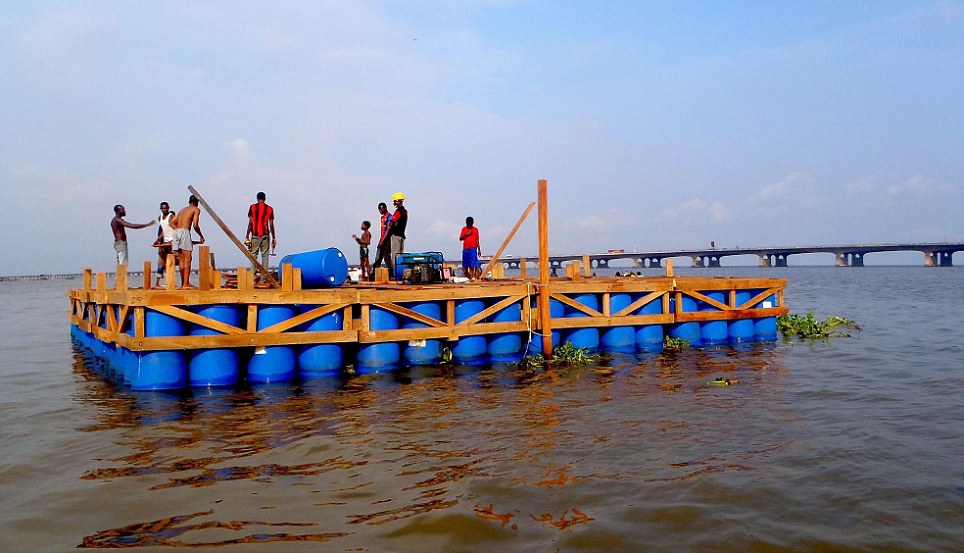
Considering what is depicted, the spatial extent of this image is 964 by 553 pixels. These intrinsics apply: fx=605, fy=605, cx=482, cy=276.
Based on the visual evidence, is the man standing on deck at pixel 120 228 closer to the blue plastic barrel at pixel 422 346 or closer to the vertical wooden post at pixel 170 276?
the vertical wooden post at pixel 170 276

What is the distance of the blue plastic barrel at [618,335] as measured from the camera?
1493 cm

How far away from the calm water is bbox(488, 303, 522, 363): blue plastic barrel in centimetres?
157

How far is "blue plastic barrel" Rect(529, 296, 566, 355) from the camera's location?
13961mm

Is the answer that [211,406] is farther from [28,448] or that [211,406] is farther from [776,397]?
[776,397]

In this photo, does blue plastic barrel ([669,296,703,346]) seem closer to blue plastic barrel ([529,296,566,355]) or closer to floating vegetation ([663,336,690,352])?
floating vegetation ([663,336,690,352])

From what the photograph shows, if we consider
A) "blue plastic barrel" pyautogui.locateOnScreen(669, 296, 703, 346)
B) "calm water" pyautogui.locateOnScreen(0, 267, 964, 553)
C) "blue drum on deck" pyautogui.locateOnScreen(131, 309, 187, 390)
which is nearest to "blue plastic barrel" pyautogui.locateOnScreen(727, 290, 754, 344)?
"blue plastic barrel" pyautogui.locateOnScreen(669, 296, 703, 346)

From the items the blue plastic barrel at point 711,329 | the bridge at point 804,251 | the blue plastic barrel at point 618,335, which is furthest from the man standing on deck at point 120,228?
the bridge at point 804,251

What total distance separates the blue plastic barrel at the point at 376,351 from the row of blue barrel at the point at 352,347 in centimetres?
2

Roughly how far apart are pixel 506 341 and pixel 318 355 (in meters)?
4.27

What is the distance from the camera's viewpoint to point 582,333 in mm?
14602

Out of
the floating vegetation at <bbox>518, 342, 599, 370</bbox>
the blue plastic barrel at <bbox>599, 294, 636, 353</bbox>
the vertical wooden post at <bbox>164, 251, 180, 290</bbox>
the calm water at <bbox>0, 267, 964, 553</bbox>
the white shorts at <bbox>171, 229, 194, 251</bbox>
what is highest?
the white shorts at <bbox>171, 229, 194, 251</bbox>

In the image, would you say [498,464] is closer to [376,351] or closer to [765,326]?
[376,351]

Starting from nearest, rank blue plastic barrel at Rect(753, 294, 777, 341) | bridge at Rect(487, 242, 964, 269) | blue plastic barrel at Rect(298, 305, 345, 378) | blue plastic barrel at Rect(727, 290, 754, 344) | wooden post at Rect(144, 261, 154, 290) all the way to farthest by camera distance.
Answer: wooden post at Rect(144, 261, 154, 290), blue plastic barrel at Rect(298, 305, 345, 378), blue plastic barrel at Rect(727, 290, 754, 344), blue plastic barrel at Rect(753, 294, 777, 341), bridge at Rect(487, 242, 964, 269)

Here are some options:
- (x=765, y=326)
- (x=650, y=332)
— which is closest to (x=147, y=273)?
(x=650, y=332)
